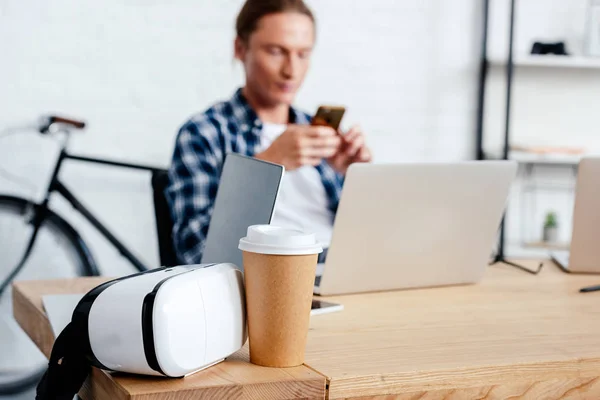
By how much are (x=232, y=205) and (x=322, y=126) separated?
67 cm

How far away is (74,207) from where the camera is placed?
2.81m

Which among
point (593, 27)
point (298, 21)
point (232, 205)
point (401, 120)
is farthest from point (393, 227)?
point (593, 27)

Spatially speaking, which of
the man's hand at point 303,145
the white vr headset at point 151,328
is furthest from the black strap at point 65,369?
the man's hand at point 303,145

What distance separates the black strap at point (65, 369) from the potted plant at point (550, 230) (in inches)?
112

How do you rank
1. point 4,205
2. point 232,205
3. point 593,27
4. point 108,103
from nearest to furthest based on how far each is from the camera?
point 232,205 < point 4,205 < point 108,103 < point 593,27

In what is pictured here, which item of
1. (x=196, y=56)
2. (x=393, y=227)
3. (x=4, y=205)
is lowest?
(x=4, y=205)

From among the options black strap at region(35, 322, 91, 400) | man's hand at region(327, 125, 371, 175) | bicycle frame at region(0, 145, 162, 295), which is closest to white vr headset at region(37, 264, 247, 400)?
black strap at region(35, 322, 91, 400)

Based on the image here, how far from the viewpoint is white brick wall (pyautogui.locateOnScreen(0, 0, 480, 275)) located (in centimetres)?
287

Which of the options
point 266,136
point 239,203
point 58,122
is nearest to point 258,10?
point 266,136

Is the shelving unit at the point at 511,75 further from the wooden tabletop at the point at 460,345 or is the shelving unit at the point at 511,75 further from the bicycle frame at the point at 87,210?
the wooden tabletop at the point at 460,345

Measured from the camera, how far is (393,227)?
1.40 metres

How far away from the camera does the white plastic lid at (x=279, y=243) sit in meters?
0.91

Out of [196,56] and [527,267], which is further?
[196,56]

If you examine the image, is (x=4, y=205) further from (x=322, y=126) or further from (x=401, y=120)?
(x=401, y=120)
